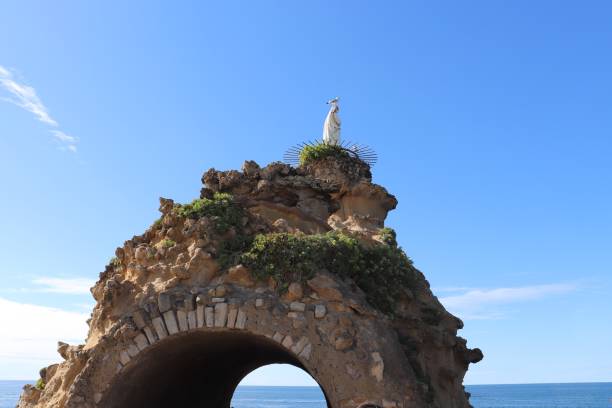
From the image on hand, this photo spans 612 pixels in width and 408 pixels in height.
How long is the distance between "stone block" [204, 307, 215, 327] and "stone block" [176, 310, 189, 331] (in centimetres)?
37

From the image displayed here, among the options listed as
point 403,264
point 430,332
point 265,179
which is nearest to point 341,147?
point 265,179

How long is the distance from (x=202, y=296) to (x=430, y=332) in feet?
14.2

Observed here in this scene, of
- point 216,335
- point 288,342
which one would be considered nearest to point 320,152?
point 216,335

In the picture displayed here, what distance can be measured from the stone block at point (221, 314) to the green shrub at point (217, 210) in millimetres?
1704

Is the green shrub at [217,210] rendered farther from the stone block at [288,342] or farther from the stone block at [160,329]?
the stone block at [288,342]

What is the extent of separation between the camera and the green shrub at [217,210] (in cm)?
1134

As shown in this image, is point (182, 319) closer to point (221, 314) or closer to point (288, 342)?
point (221, 314)

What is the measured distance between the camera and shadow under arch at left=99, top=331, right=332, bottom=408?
10.4 meters

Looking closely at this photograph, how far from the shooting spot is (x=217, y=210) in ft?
37.5

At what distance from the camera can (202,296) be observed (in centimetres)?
1021

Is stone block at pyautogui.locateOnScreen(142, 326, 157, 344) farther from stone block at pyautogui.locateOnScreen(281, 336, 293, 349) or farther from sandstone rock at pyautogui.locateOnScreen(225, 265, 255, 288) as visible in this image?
stone block at pyautogui.locateOnScreen(281, 336, 293, 349)

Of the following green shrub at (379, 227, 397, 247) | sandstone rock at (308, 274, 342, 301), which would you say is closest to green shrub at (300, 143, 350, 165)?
green shrub at (379, 227, 397, 247)

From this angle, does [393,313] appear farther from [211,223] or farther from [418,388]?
[211,223]

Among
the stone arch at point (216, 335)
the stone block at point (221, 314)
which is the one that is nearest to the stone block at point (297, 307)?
the stone arch at point (216, 335)
